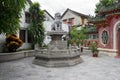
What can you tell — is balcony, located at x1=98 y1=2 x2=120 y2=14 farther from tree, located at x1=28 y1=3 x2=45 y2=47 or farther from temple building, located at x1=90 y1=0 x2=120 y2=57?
tree, located at x1=28 y1=3 x2=45 y2=47

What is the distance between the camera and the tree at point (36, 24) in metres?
16.8

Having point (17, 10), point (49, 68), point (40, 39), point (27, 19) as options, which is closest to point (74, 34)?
point (40, 39)

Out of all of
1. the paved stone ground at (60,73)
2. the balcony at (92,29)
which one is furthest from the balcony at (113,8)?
the paved stone ground at (60,73)

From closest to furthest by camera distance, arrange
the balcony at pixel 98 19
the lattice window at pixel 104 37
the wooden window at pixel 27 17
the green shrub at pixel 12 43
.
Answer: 1. the green shrub at pixel 12 43
2. the lattice window at pixel 104 37
3. the balcony at pixel 98 19
4. the wooden window at pixel 27 17

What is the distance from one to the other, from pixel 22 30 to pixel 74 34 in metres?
6.36

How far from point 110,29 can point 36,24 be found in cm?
809

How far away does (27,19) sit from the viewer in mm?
17703

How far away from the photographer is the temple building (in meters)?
14.1

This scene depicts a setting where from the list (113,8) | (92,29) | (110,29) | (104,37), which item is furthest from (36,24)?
(113,8)

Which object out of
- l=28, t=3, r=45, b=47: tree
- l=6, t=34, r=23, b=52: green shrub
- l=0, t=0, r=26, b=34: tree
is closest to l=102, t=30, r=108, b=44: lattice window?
l=28, t=3, r=45, b=47: tree

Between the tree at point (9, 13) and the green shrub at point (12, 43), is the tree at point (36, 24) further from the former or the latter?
the tree at point (9, 13)

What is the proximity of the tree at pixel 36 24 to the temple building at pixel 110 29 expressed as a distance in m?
6.39

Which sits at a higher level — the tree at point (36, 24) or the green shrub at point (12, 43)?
the tree at point (36, 24)

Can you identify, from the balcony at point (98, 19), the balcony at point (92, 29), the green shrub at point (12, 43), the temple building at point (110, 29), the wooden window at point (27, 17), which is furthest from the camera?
the balcony at point (92, 29)
